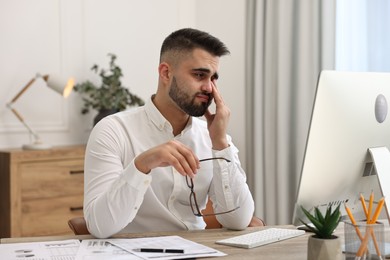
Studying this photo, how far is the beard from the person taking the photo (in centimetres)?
223

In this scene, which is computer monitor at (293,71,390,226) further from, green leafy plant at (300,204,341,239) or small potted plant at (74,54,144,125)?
small potted plant at (74,54,144,125)

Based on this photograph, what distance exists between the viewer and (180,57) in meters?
2.32

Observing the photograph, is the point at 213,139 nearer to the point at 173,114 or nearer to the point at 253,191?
the point at 173,114

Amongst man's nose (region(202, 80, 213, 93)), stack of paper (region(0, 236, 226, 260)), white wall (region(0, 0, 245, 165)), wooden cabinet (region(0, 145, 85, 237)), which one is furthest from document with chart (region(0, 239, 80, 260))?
white wall (region(0, 0, 245, 165))

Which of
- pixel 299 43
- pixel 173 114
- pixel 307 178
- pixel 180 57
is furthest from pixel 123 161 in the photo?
pixel 299 43

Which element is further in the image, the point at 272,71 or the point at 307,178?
the point at 272,71

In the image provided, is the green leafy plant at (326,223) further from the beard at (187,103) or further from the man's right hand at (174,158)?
the beard at (187,103)

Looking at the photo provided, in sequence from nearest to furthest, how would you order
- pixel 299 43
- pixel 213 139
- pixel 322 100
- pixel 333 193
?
pixel 322 100
pixel 333 193
pixel 213 139
pixel 299 43

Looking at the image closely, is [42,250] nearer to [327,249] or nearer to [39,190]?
[327,249]

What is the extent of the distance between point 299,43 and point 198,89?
78.3 inches

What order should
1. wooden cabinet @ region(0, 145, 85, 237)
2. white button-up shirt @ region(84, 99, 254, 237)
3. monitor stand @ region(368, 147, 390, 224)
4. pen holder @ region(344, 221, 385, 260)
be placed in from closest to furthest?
pen holder @ region(344, 221, 385, 260)
monitor stand @ region(368, 147, 390, 224)
white button-up shirt @ region(84, 99, 254, 237)
wooden cabinet @ region(0, 145, 85, 237)

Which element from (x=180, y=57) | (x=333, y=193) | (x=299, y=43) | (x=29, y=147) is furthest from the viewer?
(x=299, y=43)

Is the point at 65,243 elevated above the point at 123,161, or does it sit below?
below

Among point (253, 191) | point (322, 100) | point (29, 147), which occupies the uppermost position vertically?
point (322, 100)
